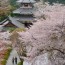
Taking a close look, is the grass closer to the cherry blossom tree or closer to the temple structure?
the cherry blossom tree

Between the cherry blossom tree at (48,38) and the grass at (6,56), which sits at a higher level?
the cherry blossom tree at (48,38)

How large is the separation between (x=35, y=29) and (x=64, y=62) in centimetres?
213

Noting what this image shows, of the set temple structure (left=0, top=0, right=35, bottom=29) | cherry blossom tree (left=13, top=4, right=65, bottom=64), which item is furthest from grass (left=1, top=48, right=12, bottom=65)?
temple structure (left=0, top=0, right=35, bottom=29)

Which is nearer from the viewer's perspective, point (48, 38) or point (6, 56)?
point (48, 38)

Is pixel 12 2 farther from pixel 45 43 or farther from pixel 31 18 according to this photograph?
pixel 45 43

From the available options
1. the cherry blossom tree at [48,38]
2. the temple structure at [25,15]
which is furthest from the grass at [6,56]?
the temple structure at [25,15]

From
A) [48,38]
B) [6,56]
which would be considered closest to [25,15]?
[6,56]

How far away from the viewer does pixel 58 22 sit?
13.0 metres

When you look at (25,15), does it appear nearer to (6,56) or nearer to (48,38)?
(6,56)

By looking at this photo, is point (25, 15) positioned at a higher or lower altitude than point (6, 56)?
lower

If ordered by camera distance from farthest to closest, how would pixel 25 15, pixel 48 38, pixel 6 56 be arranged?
pixel 25 15 → pixel 6 56 → pixel 48 38

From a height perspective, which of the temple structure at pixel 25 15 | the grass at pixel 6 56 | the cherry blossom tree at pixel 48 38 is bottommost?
the temple structure at pixel 25 15

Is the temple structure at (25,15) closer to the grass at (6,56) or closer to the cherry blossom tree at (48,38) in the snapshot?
the grass at (6,56)

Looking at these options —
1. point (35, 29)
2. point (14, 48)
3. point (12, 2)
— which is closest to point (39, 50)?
point (35, 29)
